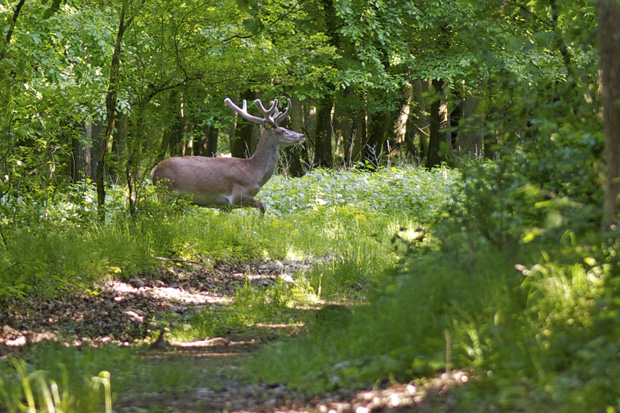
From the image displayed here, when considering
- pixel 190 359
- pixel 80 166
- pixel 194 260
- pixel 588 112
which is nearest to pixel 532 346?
pixel 588 112

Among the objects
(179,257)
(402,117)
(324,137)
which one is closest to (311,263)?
(179,257)

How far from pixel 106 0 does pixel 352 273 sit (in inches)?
155

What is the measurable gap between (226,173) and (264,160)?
816 millimetres

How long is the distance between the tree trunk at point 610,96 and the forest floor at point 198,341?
141cm

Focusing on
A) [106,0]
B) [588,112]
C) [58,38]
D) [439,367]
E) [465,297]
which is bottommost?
[439,367]

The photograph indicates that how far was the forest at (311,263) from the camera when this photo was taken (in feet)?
11.9

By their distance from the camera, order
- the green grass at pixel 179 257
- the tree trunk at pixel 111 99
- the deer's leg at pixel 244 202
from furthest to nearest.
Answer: the deer's leg at pixel 244 202 < the tree trunk at pixel 111 99 < the green grass at pixel 179 257

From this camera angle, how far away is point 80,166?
1831 cm

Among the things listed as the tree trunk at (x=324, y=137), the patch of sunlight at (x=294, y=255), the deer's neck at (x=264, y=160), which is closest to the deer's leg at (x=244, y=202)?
the deer's neck at (x=264, y=160)

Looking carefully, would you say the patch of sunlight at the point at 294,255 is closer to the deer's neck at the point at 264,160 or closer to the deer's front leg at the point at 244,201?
the deer's front leg at the point at 244,201

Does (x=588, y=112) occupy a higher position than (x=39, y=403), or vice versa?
(x=588, y=112)

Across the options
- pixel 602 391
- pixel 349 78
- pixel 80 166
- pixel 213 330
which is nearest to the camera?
pixel 602 391

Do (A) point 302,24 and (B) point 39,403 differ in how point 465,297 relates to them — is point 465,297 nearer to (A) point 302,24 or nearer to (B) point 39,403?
(B) point 39,403

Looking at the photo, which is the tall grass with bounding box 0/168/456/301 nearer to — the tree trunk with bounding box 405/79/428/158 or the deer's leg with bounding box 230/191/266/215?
the deer's leg with bounding box 230/191/266/215
